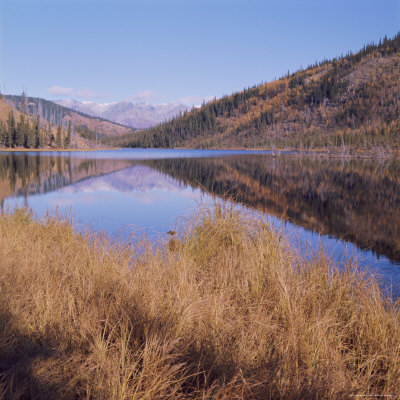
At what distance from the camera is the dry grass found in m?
2.42

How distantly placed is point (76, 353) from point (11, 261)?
2.58 m

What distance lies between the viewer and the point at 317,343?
9.86 ft

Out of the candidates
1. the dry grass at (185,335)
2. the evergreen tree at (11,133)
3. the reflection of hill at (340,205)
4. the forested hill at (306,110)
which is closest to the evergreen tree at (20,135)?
the evergreen tree at (11,133)

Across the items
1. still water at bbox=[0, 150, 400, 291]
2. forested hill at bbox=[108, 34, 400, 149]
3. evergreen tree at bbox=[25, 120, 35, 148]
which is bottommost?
still water at bbox=[0, 150, 400, 291]

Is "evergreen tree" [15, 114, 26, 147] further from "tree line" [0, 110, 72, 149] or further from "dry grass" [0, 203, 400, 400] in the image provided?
"dry grass" [0, 203, 400, 400]

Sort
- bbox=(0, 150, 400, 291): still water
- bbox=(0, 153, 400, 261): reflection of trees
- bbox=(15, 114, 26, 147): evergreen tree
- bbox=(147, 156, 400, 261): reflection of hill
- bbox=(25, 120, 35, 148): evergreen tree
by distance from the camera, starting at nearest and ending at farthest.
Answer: bbox=(0, 150, 400, 291): still water → bbox=(147, 156, 400, 261): reflection of hill → bbox=(0, 153, 400, 261): reflection of trees → bbox=(15, 114, 26, 147): evergreen tree → bbox=(25, 120, 35, 148): evergreen tree

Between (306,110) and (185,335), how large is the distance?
13872 centimetres

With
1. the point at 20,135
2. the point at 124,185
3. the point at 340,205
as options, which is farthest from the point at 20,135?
the point at 340,205

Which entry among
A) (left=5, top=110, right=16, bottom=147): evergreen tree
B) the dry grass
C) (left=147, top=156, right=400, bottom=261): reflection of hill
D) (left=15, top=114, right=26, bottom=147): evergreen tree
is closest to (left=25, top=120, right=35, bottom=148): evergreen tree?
(left=15, top=114, right=26, bottom=147): evergreen tree

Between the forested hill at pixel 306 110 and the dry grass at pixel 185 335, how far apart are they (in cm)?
7382

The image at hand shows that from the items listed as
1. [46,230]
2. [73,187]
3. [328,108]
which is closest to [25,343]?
[46,230]

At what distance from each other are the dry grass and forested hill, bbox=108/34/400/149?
73.8 m

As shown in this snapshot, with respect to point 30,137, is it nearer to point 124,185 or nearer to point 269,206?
point 124,185

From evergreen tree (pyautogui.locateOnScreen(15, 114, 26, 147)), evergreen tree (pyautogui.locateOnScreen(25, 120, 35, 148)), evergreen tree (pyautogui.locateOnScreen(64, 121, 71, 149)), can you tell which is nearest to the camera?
evergreen tree (pyautogui.locateOnScreen(15, 114, 26, 147))
